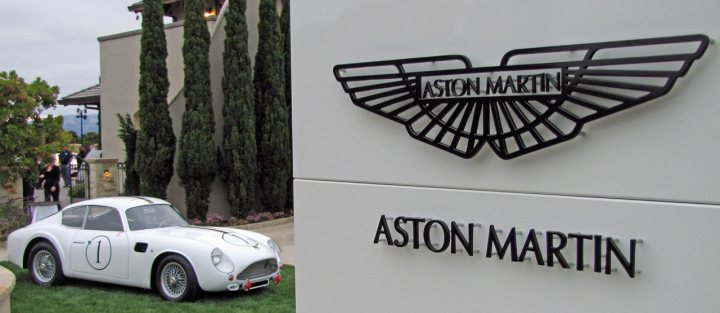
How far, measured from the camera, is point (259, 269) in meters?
8.16

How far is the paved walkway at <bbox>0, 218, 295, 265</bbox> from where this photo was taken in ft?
37.1

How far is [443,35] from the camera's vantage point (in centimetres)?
253

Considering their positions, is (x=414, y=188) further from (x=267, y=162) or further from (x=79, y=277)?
(x=267, y=162)

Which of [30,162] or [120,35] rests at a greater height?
[120,35]

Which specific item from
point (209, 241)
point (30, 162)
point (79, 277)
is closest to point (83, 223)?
point (79, 277)

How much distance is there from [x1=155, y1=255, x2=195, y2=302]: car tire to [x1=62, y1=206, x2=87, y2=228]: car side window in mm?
1762

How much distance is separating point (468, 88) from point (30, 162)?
12.6 metres

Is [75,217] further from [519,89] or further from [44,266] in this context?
[519,89]

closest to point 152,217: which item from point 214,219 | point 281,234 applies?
point 281,234

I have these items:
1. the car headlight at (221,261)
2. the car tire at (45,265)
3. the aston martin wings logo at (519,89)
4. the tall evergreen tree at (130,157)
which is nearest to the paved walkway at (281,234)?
the car tire at (45,265)

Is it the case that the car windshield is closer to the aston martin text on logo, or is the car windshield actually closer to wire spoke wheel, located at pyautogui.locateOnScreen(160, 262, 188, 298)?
wire spoke wheel, located at pyautogui.locateOnScreen(160, 262, 188, 298)

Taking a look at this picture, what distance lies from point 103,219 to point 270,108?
21.1ft

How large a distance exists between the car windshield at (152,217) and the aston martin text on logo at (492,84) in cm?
713

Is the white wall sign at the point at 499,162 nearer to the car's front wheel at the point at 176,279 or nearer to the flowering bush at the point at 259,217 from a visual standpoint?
the car's front wheel at the point at 176,279
